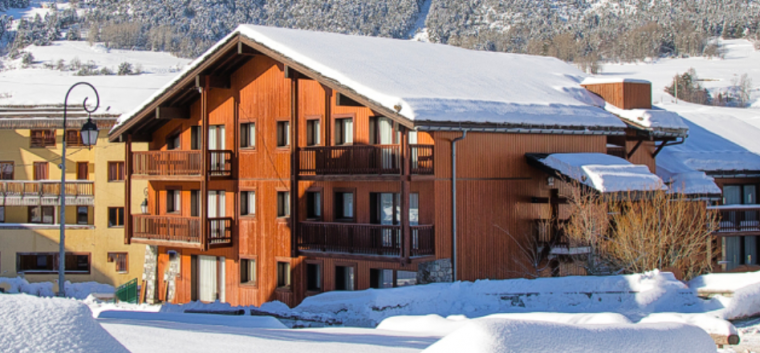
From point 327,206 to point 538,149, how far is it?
6.90m

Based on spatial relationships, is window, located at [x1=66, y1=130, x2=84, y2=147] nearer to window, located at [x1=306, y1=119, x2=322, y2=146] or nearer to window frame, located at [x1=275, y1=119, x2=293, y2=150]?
window frame, located at [x1=275, y1=119, x2=293, y2=150]

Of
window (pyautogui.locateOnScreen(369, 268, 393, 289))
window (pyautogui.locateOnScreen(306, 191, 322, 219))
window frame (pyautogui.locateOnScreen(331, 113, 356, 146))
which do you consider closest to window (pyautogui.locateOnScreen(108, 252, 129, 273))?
window (pyautogui.locateOnScreen(306, 191, 322, 219))

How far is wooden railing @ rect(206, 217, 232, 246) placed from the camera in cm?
2848

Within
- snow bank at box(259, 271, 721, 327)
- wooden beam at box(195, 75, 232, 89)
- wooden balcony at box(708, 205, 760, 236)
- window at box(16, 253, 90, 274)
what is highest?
wooden beam at box(195, 75, 232, 89)

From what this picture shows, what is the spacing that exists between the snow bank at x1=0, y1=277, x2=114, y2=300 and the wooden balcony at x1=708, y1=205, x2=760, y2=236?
29029mm

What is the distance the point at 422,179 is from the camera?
23.3 metres

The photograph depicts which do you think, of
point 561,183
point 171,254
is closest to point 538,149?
point 561,183

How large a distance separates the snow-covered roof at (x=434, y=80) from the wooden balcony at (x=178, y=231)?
13.1 ft

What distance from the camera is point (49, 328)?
5344mm

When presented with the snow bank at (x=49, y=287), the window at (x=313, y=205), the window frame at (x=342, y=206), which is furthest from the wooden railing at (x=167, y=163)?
the snow bank at (x=49, y=287)

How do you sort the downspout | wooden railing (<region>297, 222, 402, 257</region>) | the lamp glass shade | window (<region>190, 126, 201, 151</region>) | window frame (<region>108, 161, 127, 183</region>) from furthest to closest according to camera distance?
window frame (<region>108, 161, 127, 183</region>)
window (<region>190, 126, 201, 151</region>)
the downspout
wooden railing (<region>297, 222, 402, 257</region>)
the lamp glass shade

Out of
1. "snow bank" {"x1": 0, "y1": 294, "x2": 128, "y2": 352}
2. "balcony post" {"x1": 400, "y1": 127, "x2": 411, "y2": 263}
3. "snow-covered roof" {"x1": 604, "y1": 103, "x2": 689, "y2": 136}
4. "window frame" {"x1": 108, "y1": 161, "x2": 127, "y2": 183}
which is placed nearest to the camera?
"snow bank" {"x1": 0, "y1": 294, "x2": 128, "y2": 352}

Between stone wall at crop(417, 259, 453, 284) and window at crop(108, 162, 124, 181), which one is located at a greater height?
window at crop(108, 162, 124, 181)

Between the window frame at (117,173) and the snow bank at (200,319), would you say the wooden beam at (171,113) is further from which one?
the window frame at (117,173)
